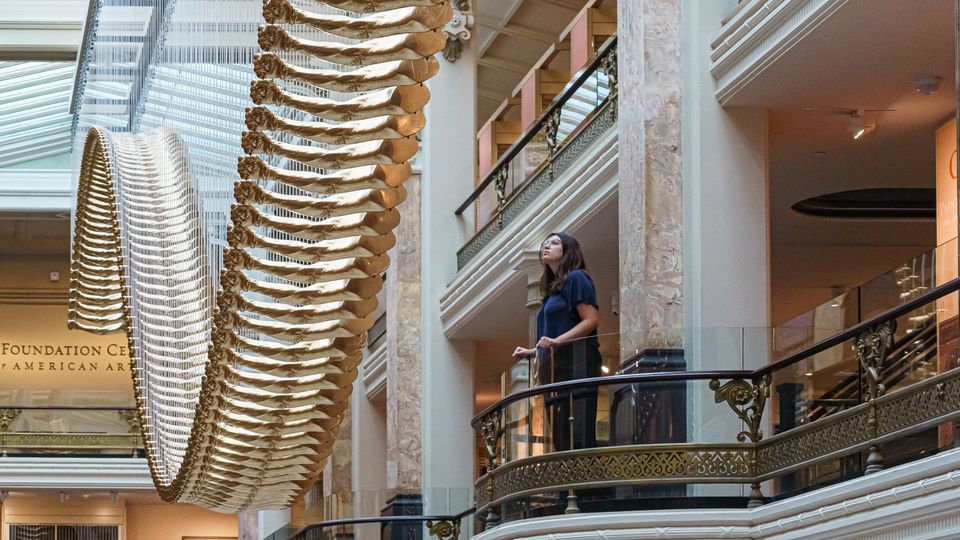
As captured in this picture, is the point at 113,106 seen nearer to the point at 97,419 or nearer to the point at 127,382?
the point at 97,419

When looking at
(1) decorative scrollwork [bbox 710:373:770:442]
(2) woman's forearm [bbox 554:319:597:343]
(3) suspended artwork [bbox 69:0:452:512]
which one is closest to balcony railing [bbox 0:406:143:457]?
(3) suspended artwork [bbox 69:0:452:512]

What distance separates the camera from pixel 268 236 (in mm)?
7887

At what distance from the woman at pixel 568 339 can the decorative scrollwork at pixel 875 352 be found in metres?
2.18

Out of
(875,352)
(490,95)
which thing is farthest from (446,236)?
(875,352)

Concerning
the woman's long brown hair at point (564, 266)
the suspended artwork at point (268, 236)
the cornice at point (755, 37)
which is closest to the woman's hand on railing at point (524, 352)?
the woman's long brown hair at point (564, 266)

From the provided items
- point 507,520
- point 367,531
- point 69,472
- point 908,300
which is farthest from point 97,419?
point 908,300

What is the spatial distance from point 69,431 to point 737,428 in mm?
23248

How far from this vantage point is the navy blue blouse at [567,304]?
990 cm

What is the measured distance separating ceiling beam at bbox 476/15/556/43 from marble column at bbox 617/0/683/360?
11253 millimetres

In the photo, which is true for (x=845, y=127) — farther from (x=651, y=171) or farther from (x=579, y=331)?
(x=579, y=331)

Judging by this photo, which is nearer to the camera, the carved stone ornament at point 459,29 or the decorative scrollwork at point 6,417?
the carved stone ornament at point 459,29

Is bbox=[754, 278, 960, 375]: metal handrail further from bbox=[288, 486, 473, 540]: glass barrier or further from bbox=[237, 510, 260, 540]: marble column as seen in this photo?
bbox=[237, 510, 260, 540]: marble column

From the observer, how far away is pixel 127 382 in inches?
1363

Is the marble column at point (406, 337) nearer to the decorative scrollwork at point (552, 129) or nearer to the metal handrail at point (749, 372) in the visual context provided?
the decorative scrollwork at point (552, 129)
